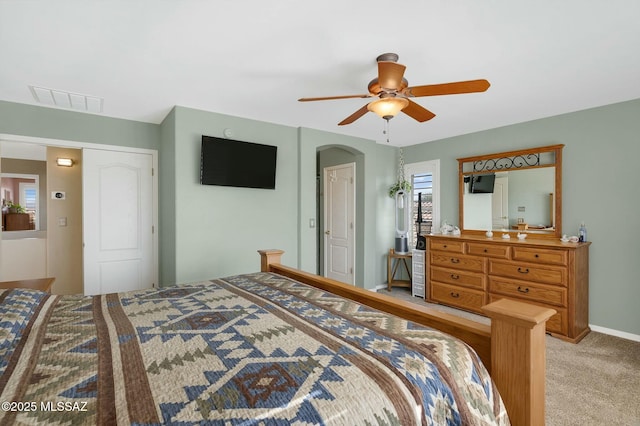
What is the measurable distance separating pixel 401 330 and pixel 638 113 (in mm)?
3534

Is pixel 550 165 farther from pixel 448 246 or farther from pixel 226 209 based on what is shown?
pixel 226 209

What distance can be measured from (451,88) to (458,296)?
9.47 feet

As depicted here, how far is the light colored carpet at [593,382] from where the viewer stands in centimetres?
196

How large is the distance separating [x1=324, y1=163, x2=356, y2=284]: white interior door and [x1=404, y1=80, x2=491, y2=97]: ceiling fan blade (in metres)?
2.80

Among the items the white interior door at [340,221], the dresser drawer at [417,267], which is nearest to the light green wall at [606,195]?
the dresser drawer at [417,267]

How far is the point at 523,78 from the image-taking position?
2.56 m

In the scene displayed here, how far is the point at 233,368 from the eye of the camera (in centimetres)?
101

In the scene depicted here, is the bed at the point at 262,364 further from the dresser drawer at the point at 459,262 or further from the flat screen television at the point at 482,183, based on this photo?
the flat screen television at the point at 482,183

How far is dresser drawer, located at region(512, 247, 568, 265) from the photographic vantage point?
309 centimetres

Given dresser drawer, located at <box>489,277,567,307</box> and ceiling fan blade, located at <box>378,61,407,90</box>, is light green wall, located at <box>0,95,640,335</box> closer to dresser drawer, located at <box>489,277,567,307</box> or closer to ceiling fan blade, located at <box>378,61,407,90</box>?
dresser drawer, located at <box>489,277,567,307</box>

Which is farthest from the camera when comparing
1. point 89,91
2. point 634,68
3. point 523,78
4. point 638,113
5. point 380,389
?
point 638,113

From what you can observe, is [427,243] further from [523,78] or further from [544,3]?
[544,3]

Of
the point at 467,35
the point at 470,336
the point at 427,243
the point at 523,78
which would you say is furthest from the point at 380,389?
the point at 427,243

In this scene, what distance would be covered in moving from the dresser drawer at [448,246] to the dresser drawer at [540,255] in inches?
24.7
